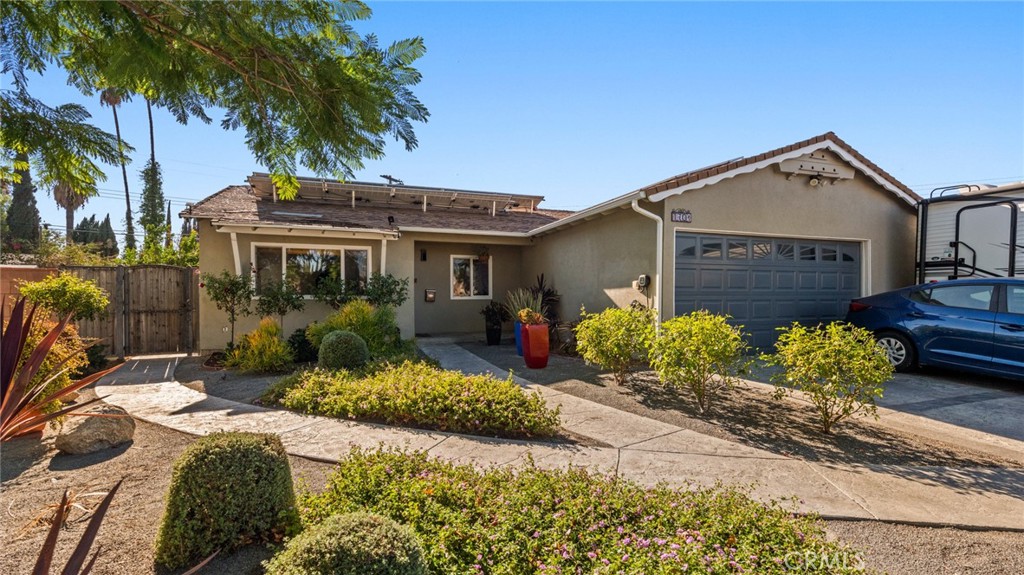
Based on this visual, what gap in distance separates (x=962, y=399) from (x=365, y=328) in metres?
9.37

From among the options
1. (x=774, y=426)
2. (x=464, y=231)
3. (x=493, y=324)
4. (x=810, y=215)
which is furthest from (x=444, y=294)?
(x=774, y=426)

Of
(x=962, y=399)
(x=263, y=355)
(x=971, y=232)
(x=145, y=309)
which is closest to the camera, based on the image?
(x=962, y=399)

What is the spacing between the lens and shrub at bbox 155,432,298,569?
240cm

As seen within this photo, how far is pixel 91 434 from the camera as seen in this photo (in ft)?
13.5

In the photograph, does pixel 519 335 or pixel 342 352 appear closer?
pixel 342 352

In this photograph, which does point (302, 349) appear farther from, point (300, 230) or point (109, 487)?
point (109, 487)

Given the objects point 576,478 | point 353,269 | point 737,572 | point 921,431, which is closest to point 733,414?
point 921,431

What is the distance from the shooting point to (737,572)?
6.95ft

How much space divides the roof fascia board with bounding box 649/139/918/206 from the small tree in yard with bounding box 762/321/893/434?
3.94 metres

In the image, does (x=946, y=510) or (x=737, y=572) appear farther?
(x=946, y=510)

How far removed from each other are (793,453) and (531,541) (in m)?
3.09

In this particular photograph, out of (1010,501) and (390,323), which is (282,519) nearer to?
(1010,501)

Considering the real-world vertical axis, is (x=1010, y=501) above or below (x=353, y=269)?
below

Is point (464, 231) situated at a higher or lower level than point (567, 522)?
higher
